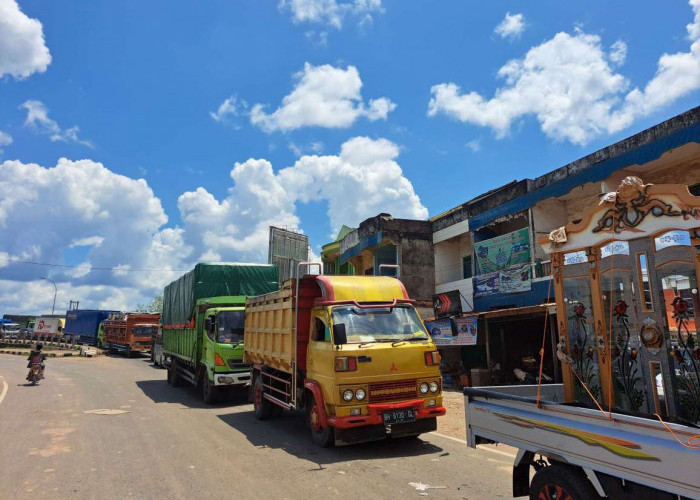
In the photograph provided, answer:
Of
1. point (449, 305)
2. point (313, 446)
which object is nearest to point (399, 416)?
point (313, 446)

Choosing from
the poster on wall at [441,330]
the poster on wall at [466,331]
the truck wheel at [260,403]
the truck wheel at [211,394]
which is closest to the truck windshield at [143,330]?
the truck wheel at [211,394]

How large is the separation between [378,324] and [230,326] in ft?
20.1

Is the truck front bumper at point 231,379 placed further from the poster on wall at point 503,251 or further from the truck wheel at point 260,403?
the poster on wall at point 503,251

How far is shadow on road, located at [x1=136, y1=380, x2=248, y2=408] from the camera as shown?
1227cm

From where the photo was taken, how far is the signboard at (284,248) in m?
35.7

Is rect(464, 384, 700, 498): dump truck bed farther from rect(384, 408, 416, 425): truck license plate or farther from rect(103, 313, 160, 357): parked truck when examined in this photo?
rect(103, 313, 160, 357): parked truck

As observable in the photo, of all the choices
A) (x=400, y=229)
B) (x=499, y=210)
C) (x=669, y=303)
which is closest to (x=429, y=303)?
(x=400, y=229)

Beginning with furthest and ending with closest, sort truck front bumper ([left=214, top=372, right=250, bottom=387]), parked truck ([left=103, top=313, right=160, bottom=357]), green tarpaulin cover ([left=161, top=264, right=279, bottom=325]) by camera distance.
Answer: parked truck ([left=103, top=313, right=160, bottom=357])
green tarpaulin cover ([left=161, top=264, right=279, bottom=325])
truck front bumper ([left=214, top=372, right=250, bottom=387])

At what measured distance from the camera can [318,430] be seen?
7.24 meters

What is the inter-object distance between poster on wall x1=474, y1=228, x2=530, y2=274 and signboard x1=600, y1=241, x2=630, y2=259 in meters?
12.3

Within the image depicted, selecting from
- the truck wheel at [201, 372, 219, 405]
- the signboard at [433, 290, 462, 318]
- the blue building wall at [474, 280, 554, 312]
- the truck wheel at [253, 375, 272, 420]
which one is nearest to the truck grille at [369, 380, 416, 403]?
the truck wheel at [253, 375, 272, 420]

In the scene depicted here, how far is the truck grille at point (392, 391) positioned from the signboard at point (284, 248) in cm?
2871

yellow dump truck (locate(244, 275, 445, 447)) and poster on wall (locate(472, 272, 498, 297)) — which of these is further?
poster on wall (locate(472, 272, 498, 297))

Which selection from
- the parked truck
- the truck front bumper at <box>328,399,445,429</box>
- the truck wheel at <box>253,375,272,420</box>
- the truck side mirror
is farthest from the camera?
the parked truck
